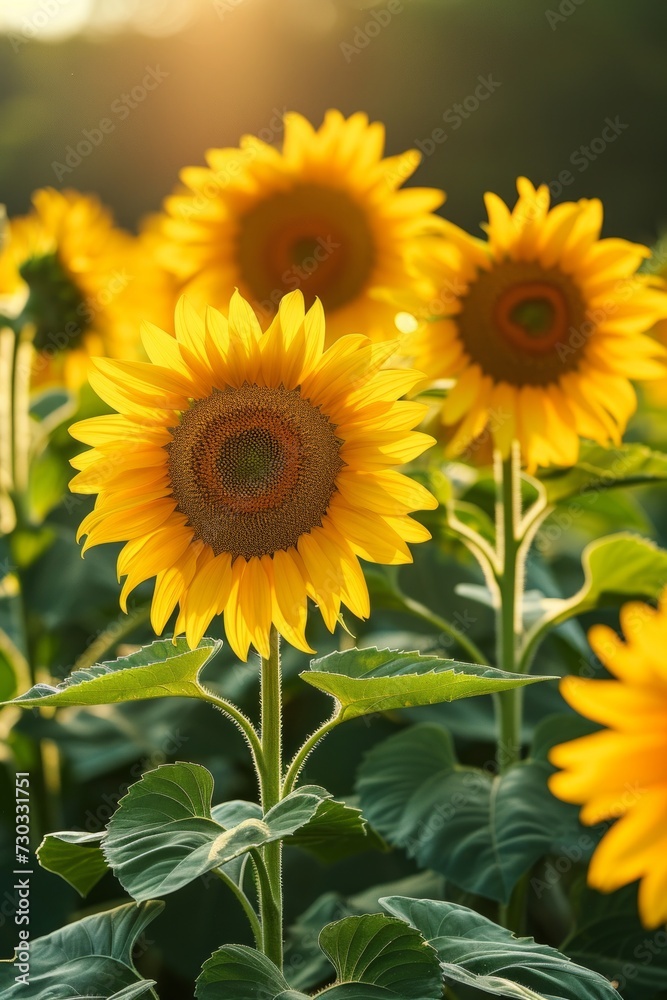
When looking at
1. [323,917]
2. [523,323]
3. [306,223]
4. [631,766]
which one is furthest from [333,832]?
[306,223]

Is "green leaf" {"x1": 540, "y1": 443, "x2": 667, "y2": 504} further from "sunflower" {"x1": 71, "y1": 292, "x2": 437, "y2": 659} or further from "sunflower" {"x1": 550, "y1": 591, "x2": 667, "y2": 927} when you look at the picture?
"sunflower" {"x1": 550, "y1": 591, "x2": 667, "y2": 927}

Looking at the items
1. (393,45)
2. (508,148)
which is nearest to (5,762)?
(508,148)

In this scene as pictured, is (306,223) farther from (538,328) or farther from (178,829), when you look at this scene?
(178,829)

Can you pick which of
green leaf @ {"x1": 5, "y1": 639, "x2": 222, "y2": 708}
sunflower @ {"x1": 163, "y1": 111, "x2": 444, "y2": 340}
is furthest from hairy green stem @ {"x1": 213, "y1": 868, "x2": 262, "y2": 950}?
sunflower @ {"x1": 163, "y1": 111, "x2": 444, "y2": 340}

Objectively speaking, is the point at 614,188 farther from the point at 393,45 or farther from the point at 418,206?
the point at 418,206

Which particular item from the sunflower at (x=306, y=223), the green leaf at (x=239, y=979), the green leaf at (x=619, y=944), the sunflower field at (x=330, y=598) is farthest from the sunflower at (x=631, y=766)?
the sunflower at (x=306, y=223)

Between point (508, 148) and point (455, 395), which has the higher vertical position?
point (508, 148)

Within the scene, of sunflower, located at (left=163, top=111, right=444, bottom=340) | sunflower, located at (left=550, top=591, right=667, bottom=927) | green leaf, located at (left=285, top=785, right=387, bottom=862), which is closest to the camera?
sunflower, located at (left=550, top=591, right=667, bottom=927)

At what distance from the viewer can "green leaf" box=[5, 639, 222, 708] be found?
2.30 feet

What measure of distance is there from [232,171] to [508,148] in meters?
3.45

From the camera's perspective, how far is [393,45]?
488 centimetres

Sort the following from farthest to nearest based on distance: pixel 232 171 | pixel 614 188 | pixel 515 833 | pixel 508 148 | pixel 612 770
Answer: pixel 508 148
pixel 614 188
pixel 232 171
pixel 515 833
pixel 612 770

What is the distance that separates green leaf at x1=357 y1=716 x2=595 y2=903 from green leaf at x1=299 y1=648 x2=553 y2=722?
25 centimetres

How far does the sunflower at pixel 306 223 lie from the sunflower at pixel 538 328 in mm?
270
